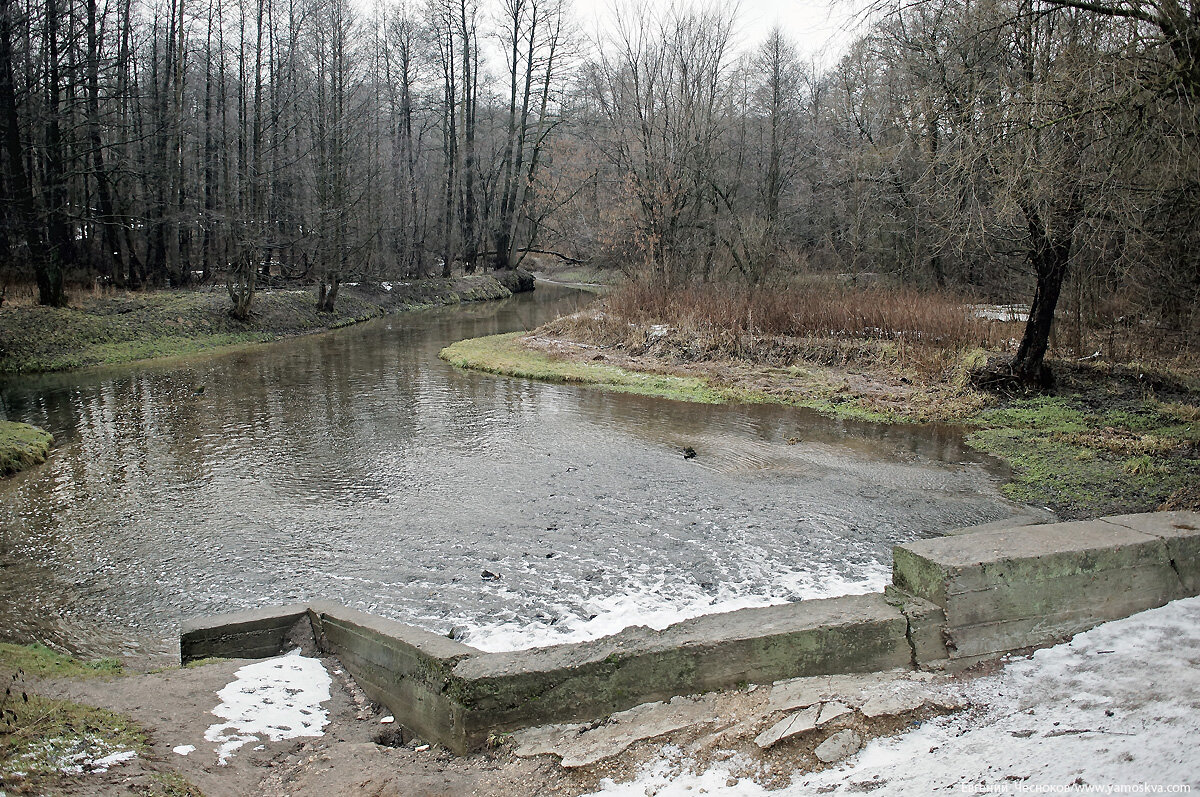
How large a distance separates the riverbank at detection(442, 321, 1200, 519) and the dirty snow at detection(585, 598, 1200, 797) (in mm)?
3548

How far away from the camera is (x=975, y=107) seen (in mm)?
8281

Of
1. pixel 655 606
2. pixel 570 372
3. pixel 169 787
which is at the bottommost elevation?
pixel 655 606

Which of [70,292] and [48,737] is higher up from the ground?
Answer: [70,292]

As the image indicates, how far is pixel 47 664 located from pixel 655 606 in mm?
3817

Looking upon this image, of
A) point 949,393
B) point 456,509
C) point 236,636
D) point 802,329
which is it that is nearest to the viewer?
point 236,636

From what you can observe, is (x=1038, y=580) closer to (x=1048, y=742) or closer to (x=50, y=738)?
(x=1048, y=742)

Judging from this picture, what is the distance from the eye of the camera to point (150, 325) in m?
19.2

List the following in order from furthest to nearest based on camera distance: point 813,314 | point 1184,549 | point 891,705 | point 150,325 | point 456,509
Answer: point 150,325
point 813,314
point 456,509
point 1184,549
point 891,705

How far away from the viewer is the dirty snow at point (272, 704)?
3609 mm

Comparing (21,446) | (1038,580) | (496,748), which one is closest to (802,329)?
(1038,580)

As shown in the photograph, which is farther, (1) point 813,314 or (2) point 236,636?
(1) point 813,314

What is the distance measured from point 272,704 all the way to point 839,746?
284 centimetres

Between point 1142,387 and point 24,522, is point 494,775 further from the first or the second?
point 1142,387

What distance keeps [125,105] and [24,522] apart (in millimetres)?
22988
